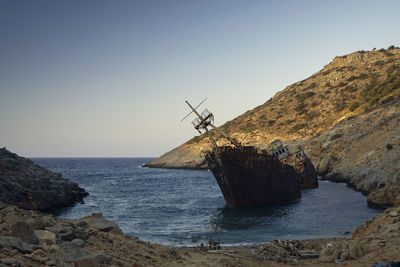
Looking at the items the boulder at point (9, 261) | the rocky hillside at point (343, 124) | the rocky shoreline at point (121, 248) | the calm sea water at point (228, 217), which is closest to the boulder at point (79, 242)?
the rocky shoreline at point (121, 248)

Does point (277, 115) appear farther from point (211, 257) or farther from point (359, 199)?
point (211, 257)

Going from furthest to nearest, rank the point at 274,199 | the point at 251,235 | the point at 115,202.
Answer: the point at 115,202 → the point at 274,199 → the point at 251,235

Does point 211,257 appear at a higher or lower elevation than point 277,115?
lower

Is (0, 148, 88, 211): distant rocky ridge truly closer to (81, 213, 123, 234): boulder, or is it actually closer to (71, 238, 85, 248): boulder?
(81, 213, 123, 234): boulder

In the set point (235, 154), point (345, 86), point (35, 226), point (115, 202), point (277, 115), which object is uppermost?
point (345, 86)

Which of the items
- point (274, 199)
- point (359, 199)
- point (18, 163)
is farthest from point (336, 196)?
point (18, 163)

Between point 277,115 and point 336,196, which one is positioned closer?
point 336,196

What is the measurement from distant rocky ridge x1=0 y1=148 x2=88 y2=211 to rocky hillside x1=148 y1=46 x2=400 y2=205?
3239 centimetres

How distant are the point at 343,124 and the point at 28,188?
57.4 meters

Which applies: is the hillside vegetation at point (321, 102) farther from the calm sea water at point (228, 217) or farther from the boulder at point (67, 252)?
the boulder at point (67, 252)

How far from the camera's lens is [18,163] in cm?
3956

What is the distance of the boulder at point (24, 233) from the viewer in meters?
7.52

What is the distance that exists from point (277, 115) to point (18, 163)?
255 ft

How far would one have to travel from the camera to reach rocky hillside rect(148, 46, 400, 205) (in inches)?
1655
